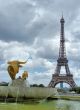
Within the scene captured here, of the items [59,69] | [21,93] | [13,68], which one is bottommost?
[21,93]

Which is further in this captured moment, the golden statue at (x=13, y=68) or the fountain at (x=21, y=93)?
the golden statue at (x=13, y=68)

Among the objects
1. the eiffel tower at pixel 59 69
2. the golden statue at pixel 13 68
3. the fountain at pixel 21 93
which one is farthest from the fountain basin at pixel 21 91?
the eiffel tower at pixel 59 69

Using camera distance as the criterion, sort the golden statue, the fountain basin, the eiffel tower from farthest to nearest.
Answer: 1. the eiffel tower
2. the golden statue
3. the fountain basin

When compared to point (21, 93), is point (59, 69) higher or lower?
higher

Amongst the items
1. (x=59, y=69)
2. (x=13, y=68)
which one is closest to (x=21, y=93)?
(x=13, y=68)

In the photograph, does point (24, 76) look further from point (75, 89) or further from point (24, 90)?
point (75, 89)

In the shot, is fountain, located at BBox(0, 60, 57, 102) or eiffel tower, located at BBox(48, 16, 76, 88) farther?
eiffel tower, located at BBox(48, 16, 76, 88)

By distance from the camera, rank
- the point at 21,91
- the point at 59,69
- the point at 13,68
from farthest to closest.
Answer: the point at 59,69 → the point at 13,68 → the point at 21,91

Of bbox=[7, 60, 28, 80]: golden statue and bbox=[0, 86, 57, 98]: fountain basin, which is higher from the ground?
bbox=[7, 60, 28, 80]: golden statue

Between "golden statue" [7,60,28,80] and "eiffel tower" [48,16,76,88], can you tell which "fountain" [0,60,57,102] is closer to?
"golden statue" [7,60,28,80]

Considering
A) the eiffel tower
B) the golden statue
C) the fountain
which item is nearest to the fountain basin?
the fountain

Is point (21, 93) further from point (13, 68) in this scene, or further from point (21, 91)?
point (13, 68)

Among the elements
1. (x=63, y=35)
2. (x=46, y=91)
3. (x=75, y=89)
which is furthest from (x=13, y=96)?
(x=63, y=35)

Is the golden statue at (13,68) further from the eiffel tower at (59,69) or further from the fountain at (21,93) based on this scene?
the eiffel tower at (59,69)
